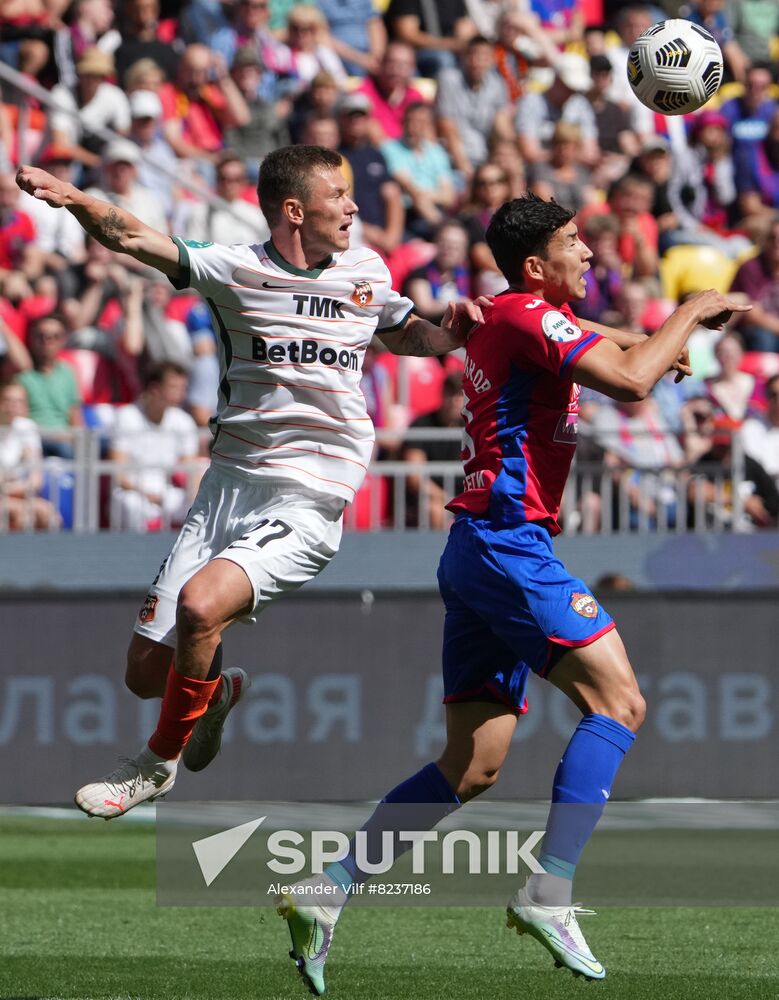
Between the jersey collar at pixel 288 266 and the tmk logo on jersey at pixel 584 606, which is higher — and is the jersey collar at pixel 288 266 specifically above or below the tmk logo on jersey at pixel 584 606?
above

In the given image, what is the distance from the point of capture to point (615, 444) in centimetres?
1342

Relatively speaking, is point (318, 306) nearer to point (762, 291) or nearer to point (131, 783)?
point (131, 783)

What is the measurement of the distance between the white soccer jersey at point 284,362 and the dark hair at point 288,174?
17 centimetres

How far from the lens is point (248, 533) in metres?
6.82

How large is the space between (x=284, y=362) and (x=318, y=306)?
259mm

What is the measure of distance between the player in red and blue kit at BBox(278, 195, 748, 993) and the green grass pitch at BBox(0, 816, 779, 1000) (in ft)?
1.51

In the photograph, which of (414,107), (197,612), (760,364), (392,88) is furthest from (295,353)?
(392,88)

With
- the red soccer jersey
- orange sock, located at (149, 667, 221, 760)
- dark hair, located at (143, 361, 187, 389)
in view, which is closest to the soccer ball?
the red soccer jersey

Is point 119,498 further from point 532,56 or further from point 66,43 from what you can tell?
point 532,56

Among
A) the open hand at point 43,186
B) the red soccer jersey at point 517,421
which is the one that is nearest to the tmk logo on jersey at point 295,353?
the red soccer jersey at point 517,421

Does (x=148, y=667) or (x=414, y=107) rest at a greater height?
(x=414, y=107)

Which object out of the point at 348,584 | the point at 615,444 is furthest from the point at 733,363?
the point at 348,584

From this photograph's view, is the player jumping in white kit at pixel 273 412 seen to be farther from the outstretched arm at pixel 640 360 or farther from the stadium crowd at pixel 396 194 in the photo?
the stadium crowd at pixel 396 194

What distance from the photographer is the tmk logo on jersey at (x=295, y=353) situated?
6910 mm
